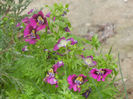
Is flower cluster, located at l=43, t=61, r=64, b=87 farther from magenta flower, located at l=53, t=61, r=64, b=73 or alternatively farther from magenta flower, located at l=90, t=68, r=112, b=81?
magenta flower, located at l=90, t=68, r=112, b=81

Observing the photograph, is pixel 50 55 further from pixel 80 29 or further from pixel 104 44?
pixel 80 29

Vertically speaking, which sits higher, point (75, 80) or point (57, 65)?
point (57, 65)

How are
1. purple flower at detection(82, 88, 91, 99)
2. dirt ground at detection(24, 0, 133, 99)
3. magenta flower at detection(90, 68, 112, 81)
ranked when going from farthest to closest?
dirt ground at detection(24, 0, 133, 99) → purple flower at detection(82, 88, 91, 99) → magenta flower at detection(90, 68, 112, 81)

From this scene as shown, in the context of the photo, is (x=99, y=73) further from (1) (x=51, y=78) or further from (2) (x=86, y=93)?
(1) (x=51, y=78)

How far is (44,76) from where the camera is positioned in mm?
2117

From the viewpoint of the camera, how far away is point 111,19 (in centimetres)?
383

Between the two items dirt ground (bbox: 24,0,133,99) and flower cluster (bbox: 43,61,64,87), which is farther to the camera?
Result: dirt ground (bbox: 24,0,133,99)

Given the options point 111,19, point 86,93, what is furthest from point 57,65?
point 111,19

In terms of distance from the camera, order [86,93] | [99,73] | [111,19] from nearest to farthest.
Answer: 1. [99,73]
2. [86,93]
3. [111,19]

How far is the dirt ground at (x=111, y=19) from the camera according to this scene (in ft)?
10.4

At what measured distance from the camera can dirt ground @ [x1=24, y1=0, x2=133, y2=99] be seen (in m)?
3.16

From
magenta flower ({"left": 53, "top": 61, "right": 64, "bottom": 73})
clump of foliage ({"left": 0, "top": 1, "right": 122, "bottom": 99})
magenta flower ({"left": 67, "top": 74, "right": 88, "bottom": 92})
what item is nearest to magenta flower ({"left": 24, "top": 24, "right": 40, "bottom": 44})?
clump of foliage ({"left": 0, "top": 1, "right": 122, "bottom": 99})

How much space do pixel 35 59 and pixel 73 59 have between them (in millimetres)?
410

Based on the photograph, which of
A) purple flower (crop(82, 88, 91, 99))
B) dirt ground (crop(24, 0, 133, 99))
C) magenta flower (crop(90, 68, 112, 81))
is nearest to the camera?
magenta flower (crop(90, 68, 112, 81))
